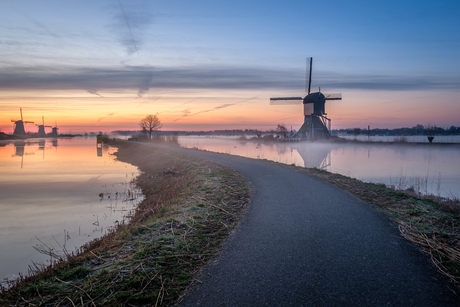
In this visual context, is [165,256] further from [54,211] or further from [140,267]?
[54,211]

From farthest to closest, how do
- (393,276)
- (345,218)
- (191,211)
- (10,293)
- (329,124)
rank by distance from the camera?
(329,124) < (191,211) < (345,218) < (10,293) < (393,276)

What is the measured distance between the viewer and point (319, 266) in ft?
13.3

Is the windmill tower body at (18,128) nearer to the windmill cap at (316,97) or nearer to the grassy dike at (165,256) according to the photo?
the windmill cap at (316,97)

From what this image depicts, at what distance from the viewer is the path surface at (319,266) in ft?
11.0

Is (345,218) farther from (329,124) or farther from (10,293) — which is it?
(329,124)

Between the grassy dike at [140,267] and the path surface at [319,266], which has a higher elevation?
the path surface at [319,266]

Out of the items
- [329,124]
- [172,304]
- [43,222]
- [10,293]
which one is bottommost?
[43,222]

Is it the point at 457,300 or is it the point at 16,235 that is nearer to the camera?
the point at 457,300

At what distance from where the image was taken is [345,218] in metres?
6.25

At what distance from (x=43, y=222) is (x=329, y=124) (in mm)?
48581

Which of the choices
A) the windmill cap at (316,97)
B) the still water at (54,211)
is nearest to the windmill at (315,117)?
the windmill cap at (316,97)

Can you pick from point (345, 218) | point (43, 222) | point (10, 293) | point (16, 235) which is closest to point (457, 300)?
point (345, 218)

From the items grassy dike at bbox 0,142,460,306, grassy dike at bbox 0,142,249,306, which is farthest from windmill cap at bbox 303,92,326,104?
grassy dike at bbox 0,142,249,306

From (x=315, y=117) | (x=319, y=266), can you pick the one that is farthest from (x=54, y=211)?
(x=315, y=117)
